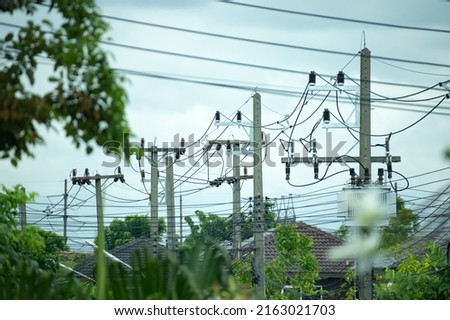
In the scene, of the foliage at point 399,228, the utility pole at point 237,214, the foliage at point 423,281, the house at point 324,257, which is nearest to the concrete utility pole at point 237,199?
the utility pole at point 237,214

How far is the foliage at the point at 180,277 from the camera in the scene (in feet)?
13.8

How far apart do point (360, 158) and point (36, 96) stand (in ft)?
14.5

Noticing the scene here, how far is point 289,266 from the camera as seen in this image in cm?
1076

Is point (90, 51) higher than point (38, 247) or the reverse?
higher

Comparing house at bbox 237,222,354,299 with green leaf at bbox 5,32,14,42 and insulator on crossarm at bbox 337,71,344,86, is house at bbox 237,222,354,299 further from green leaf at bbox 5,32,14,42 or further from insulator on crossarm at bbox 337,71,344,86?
green leaf at bbox 5,32,14,42

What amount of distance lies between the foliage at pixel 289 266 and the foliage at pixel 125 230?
1.99 meters

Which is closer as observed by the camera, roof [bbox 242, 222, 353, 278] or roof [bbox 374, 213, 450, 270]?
roof [bbox 374, 213, 450, 270]

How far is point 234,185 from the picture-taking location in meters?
9.22

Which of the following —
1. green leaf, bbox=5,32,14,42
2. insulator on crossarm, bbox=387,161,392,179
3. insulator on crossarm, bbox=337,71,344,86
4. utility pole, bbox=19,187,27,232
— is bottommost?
utility pole, bbox=19,187,27,232

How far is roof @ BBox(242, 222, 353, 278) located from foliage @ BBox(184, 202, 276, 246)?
0.43ft

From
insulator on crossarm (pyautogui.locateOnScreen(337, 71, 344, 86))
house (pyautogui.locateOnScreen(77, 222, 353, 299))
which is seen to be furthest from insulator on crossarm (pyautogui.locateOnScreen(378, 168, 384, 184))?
insulator on crossarm (pyautogui.locateOnScreen(337, 71, 344, 86))

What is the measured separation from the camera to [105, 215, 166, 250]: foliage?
686 cm

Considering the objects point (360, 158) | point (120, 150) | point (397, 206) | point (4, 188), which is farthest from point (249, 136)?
point (120, 150)
